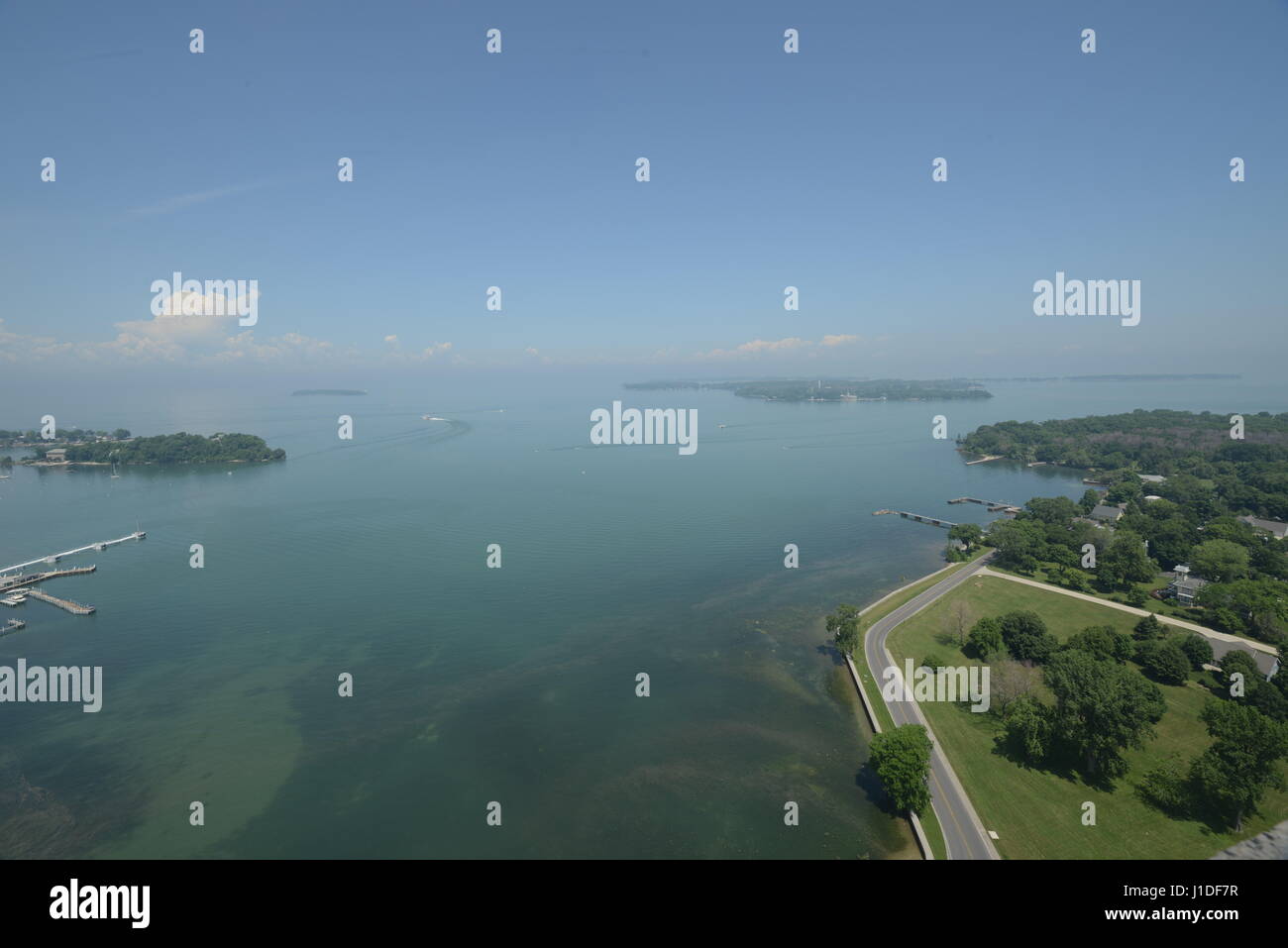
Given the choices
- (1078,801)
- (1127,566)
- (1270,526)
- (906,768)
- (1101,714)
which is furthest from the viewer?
(1270,526)

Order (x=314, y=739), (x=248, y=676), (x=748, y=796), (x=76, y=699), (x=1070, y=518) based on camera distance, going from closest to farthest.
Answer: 1. (x=748, y=796)
2. (x=314, y=739)
3. (x=76, y=699)
4. (x=248, y=676)
5. (x=1070, y=518)

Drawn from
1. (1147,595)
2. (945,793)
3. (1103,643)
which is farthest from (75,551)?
(1147,595)

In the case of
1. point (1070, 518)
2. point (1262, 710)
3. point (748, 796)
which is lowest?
point (748, 796)

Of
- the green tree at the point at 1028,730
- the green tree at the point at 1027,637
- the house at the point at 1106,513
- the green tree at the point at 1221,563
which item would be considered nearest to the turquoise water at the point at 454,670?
the green tree at the point at 1028,730

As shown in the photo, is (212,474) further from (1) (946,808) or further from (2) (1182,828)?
(2) (1182,828)

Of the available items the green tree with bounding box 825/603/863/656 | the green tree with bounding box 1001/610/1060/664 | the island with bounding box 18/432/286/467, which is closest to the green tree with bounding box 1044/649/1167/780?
the green tree with bounding box 1001/610/1060/664

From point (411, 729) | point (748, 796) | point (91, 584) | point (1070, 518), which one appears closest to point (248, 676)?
point (411, 729)

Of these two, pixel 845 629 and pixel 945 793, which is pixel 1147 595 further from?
pixel 945 793
